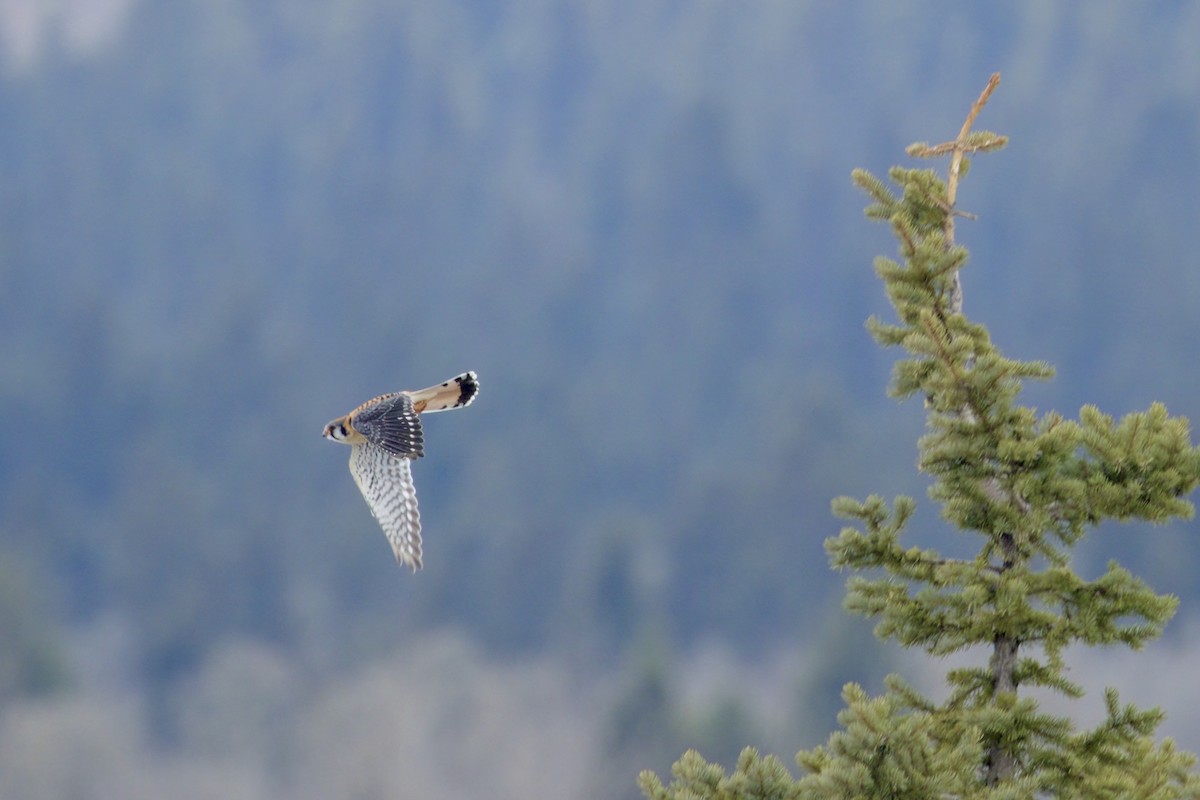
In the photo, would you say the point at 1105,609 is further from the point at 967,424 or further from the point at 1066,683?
the point at 967,424

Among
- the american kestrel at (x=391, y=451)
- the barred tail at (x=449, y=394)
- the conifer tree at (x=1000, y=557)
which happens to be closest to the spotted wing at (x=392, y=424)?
the american kestrel at (x=391, y=451)

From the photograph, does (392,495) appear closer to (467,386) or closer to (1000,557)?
(467,386)

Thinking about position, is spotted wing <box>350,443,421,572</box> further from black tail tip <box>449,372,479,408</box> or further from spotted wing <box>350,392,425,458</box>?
black tail tip <box>449,372,479,408</box>

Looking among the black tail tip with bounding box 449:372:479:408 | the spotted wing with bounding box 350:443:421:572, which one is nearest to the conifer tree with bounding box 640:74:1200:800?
the spotted wing with bounding box 350:443:421:572

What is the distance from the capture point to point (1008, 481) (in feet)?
30.1

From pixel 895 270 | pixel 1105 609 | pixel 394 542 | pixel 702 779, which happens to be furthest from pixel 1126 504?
pixel 394 542

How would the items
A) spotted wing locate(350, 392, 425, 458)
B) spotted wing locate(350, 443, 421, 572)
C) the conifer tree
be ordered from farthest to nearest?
spotted wing locate(350, 392, 425, 458), spotted wing locate(350, 443, 421, 572), the conifer tree

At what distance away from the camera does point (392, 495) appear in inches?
495

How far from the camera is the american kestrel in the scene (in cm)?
1229

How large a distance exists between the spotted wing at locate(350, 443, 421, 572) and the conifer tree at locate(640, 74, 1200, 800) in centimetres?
370

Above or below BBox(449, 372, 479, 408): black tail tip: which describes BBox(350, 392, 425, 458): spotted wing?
below

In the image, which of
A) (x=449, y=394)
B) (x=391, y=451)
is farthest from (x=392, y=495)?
(x=449, y=394)

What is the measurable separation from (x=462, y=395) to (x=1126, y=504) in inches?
266

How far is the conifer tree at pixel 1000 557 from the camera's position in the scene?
878cm
